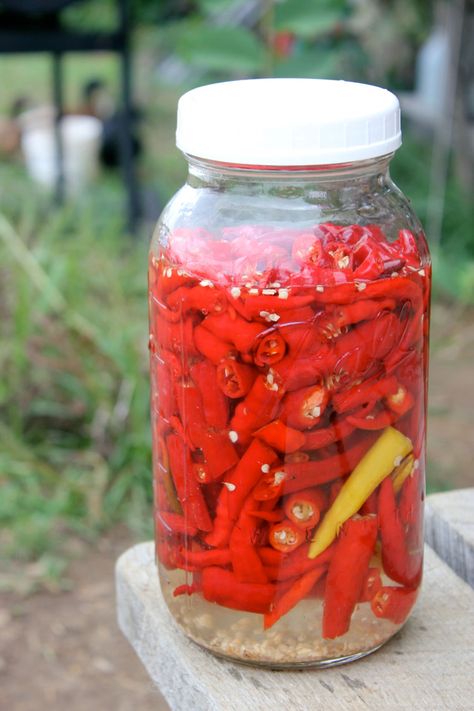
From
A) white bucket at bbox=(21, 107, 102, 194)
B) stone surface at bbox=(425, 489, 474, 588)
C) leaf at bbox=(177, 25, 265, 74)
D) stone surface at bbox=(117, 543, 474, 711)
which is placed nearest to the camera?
stone surface at bbox=(117, 543, 474, 711)

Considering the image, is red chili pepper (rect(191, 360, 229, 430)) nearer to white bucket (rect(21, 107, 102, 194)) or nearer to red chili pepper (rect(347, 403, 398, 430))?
red chili pepper (rect(347, 403, 398, 430))

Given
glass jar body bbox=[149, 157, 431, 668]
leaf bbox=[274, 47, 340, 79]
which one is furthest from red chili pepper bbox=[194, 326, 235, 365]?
leaf bbox=[274, 47, 340, 79]

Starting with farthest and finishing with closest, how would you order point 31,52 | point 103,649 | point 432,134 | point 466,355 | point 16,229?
point 432,134
point 31,52
point 466,355
point 16,229
point 103,649

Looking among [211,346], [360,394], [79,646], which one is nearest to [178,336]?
[211,346]

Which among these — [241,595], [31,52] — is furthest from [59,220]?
[241,595]

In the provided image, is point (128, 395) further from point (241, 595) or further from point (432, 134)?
point (432, 134)

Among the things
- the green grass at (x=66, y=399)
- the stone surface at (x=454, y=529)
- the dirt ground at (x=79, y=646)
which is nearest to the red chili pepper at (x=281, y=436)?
the stone surface at (x=454, y=529)

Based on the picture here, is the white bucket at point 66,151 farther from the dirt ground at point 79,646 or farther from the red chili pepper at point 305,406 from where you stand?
the red chili pepper at point 305,406
